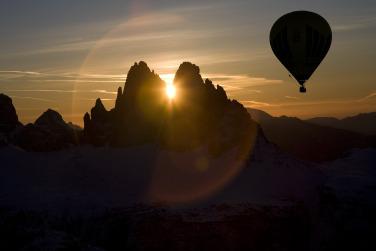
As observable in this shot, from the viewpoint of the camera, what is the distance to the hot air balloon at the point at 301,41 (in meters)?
132

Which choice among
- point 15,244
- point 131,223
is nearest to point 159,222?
point 131,223

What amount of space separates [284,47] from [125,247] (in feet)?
261

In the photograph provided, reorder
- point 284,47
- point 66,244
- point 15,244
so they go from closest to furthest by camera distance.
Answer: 1. point 66,244
2. point 15,244
3. point 284,47

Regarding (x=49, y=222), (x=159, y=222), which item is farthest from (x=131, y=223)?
(x=49, y=222)

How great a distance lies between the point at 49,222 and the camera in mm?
199750

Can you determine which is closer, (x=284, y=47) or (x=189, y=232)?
(x=284, y=47)

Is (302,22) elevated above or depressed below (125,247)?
above

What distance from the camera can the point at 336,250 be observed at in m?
197

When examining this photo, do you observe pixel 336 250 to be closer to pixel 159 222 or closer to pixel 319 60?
pixel 159 222


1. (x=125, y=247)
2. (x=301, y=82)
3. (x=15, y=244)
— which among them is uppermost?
(x=301, y=82)

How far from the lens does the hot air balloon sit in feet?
433

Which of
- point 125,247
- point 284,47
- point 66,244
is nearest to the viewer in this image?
point 66,244

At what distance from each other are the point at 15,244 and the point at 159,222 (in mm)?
74608

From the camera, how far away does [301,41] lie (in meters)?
132
